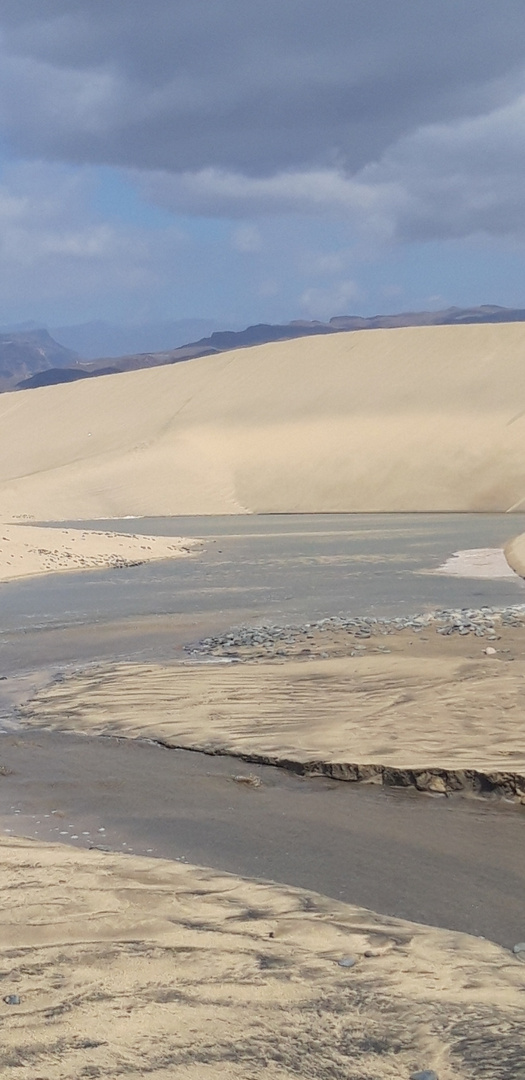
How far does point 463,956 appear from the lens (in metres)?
3.75

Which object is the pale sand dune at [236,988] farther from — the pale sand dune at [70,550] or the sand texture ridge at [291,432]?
the sand texture ridge at [291,432]

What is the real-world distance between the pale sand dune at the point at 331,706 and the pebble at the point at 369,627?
943 mm

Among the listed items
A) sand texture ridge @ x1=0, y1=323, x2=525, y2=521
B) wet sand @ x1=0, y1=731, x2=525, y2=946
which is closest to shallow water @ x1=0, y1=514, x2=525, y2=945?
wet sand @ x1=0, y1=731, x2=525, y2=946

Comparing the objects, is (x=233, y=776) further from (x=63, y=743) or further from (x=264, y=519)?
(x=264, y=519)

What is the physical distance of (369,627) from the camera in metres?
11.5

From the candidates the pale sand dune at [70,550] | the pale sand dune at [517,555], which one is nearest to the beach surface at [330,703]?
the pale sand dune at [517,555]

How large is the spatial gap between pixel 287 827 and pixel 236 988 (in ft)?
6.98

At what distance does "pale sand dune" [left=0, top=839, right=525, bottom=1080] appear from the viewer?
119 inches

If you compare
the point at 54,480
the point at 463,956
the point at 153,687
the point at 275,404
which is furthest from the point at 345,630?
the point at 275,404

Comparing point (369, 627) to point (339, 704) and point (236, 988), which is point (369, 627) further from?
point (236, 988)

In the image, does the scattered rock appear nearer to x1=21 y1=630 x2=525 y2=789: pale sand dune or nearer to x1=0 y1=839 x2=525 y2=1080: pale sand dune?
x1=21 y1=630 x2=525 y2=789: pale sand dune

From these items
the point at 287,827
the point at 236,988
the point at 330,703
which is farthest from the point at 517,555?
the point at 236,988

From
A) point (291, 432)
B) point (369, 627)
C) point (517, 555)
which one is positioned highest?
point (291, 432)

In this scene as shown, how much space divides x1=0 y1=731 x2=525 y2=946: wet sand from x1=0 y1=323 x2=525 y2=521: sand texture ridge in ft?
109
